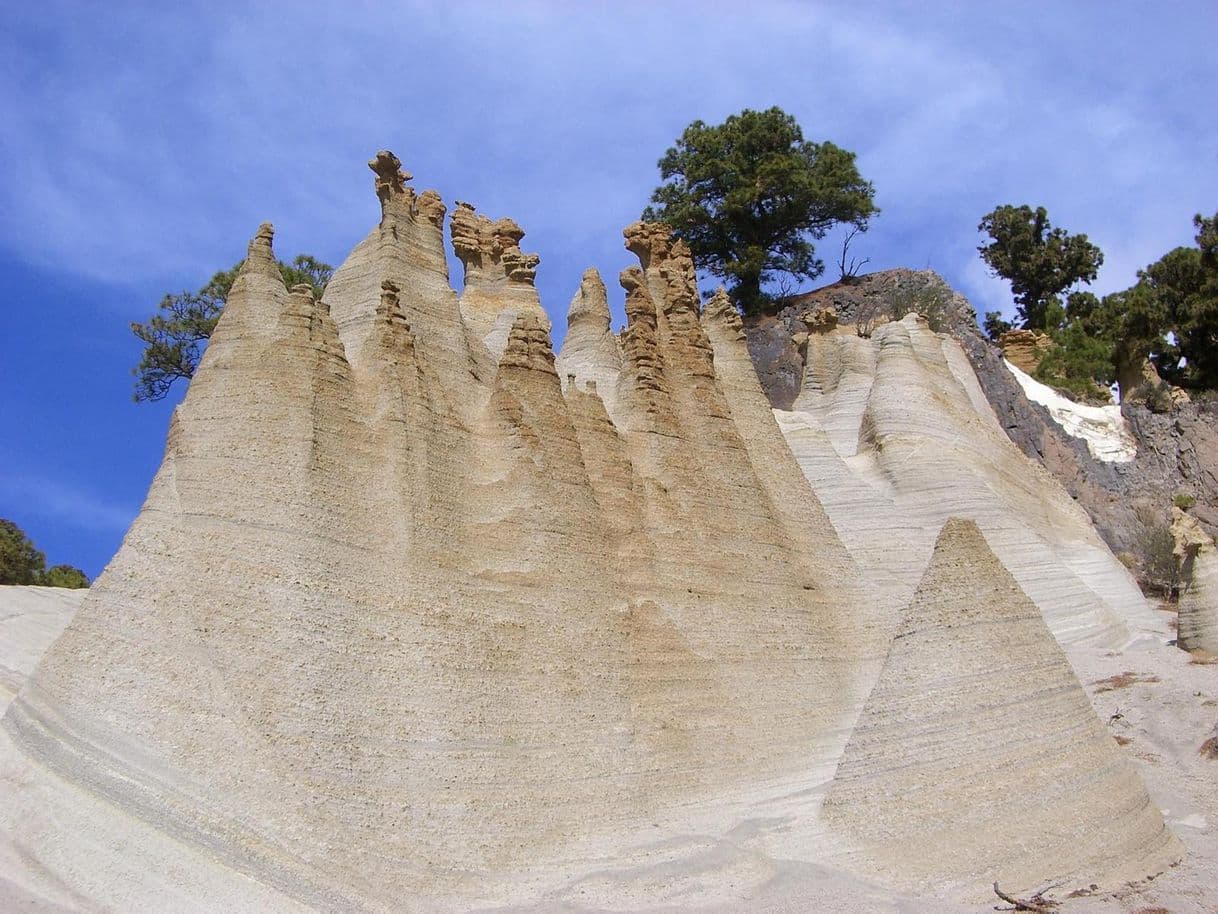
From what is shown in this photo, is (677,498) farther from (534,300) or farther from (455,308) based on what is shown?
(534,300)

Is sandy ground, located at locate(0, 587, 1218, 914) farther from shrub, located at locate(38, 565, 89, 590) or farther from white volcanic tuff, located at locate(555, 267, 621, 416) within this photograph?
shrub, located at locate(38, 565, 89, 590)

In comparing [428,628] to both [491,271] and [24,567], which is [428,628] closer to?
[491,271]

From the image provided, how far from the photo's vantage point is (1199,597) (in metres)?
16.6

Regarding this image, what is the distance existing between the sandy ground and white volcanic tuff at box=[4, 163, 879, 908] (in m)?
0.21

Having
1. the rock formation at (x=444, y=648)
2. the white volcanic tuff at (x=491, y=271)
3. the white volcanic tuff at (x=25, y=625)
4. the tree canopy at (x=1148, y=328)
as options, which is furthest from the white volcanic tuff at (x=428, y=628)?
the tree canopy at (x=1148, y=328)

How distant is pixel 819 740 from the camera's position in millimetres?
12500

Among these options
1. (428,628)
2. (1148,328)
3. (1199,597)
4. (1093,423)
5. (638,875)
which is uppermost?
(1148,328)

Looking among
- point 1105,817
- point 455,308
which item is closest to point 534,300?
point 455,308

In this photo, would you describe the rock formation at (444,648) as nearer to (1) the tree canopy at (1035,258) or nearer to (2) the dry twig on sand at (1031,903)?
(2) the dry twig on sand at (1031,903)

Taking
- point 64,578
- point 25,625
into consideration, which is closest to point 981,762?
point 25,625

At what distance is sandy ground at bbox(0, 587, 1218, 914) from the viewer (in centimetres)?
772

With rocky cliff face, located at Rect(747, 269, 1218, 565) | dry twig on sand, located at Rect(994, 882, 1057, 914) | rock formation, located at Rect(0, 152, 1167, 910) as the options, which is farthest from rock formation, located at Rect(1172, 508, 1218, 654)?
rocky cliff face, located at Rect(747, 269, 1218, 565)

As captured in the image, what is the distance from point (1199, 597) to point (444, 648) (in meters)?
12.2

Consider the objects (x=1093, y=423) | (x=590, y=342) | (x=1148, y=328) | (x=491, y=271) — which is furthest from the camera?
(x=1148, y=328)
